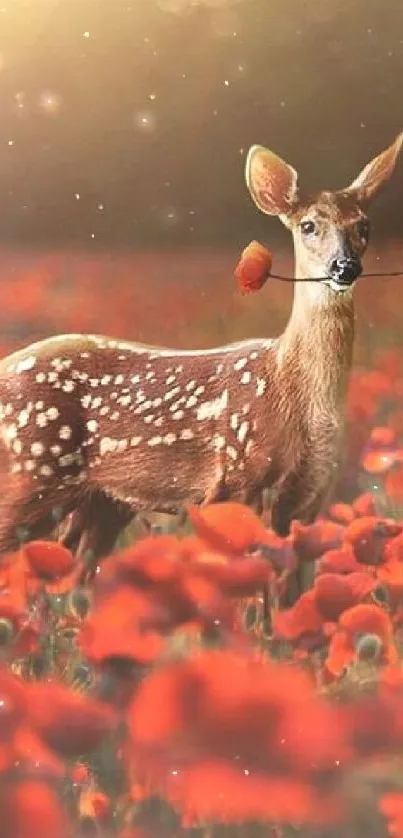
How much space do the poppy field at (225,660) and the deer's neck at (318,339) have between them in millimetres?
21

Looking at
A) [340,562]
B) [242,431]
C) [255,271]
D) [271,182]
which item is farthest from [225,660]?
[271,182]

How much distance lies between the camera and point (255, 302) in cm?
131

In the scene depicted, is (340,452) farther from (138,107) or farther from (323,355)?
(138,107)

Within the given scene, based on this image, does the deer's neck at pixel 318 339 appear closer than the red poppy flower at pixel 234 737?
No

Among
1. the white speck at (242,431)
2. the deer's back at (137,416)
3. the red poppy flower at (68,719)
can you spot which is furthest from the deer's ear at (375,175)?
the red poppy flower at (68,719)

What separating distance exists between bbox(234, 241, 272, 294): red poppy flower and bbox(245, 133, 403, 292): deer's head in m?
0.04

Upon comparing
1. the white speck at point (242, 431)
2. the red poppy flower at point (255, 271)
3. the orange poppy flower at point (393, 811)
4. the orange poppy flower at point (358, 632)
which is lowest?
the orange poppy flower at point (393, 811)

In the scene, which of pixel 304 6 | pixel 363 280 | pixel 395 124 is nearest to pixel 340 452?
pixel 363 280

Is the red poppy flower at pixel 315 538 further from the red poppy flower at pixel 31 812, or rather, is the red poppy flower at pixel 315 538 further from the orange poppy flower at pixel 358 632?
the red poppy flower at pixel 31 812

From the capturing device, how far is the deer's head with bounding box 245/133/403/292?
1.29 m

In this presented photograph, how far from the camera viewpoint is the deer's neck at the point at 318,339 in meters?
1.31

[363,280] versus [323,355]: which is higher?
[363,280]

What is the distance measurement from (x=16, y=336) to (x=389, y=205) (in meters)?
0.55

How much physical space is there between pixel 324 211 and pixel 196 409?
12.6 inches
